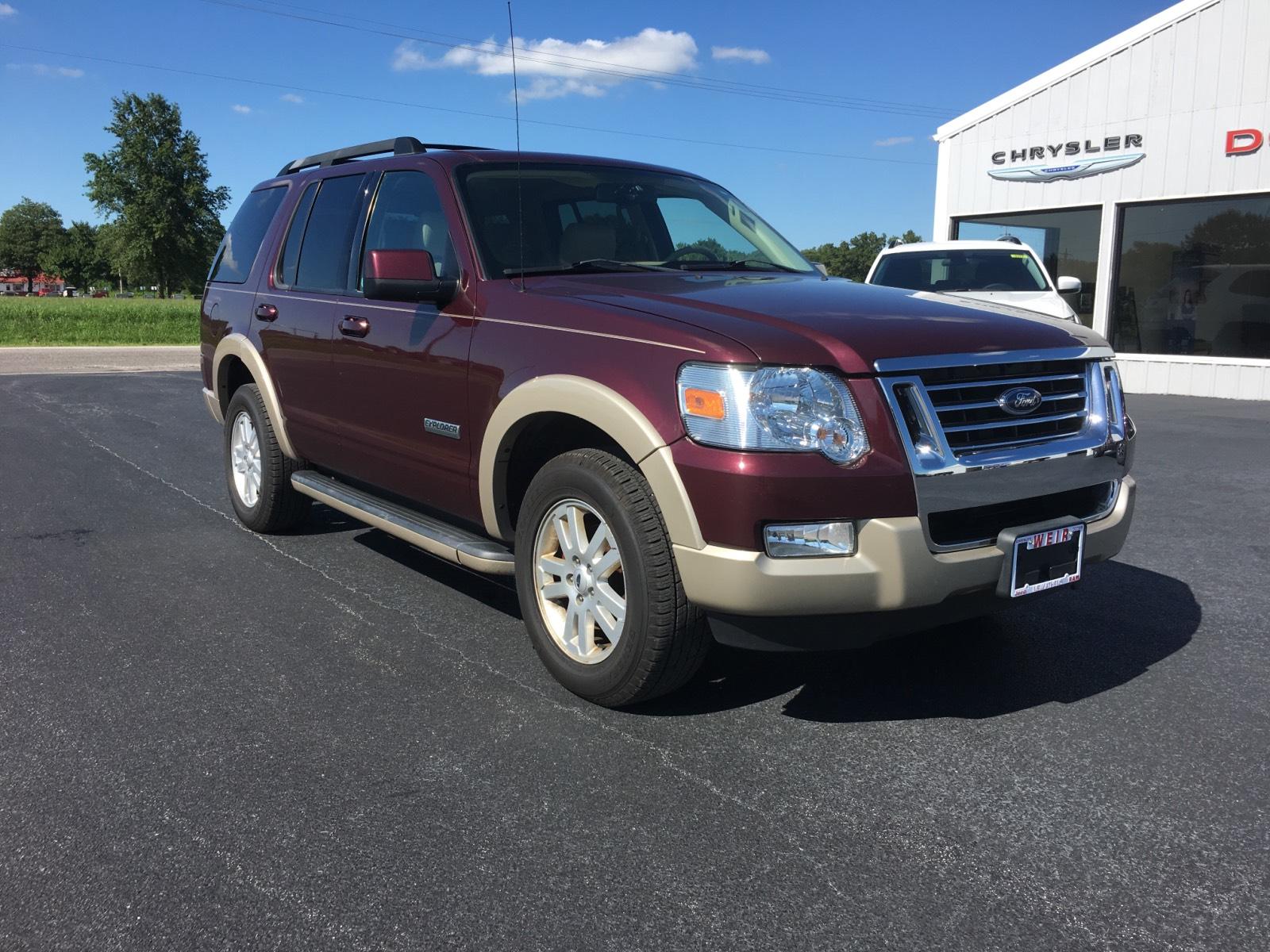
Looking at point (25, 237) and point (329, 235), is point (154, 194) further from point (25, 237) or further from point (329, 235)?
point (329, 235)

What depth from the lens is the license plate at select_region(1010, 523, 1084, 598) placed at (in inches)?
122

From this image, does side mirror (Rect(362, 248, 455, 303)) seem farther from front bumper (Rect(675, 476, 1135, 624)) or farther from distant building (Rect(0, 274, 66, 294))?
distant building (Rect(0, 274, 66, 294))

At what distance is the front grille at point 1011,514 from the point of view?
3.06m

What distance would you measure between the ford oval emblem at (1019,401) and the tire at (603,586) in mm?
1098

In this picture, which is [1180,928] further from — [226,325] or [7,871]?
[226,325]

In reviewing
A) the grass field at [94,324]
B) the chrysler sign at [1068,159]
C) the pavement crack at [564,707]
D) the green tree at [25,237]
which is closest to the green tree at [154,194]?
the grass field at [94,324]

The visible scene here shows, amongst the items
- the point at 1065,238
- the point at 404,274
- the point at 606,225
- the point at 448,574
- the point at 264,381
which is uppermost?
the point at 1065,238

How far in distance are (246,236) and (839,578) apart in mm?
4512

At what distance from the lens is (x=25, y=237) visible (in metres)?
130

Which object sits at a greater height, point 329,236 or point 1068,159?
point 1068,159

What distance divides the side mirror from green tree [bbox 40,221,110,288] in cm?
13931

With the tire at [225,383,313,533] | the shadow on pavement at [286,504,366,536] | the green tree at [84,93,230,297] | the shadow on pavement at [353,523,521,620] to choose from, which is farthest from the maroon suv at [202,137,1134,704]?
the green tree at [84,93,230,297]

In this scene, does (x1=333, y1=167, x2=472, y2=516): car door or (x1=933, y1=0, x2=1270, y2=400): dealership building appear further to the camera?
(x1=933, y1=0, x2=1270, y2=400): dealership building

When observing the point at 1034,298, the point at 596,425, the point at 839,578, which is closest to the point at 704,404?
the point at 596,425
